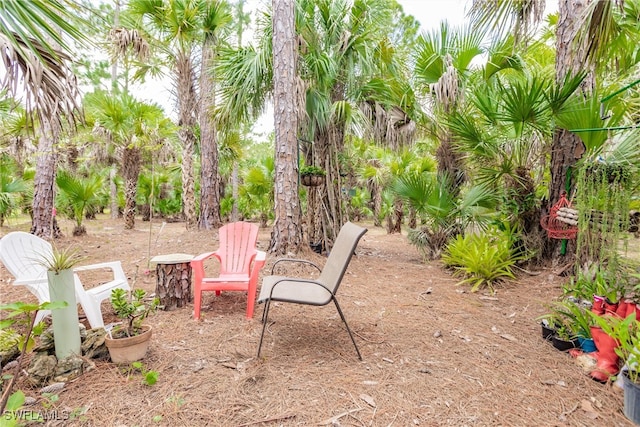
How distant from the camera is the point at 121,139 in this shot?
8.07 metres

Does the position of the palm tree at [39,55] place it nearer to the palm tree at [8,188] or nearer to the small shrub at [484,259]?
the small shrub at [484,259]

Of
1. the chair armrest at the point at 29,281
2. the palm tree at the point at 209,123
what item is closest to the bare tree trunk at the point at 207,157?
the palm tree at the point at 209,123

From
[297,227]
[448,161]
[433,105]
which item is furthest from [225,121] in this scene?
[448,161]

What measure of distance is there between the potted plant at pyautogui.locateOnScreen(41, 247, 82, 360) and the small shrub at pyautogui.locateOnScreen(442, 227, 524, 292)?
406cm

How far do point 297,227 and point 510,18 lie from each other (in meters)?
3.67

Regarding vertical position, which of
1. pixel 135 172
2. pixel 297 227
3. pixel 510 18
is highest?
pixel 510 18

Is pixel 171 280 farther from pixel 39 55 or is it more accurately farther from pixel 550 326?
pixel 550 326

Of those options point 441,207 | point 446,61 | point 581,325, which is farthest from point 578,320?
point 446,61

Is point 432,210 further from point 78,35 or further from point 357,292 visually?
point 78,35

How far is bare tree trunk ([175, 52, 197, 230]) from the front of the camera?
759cm

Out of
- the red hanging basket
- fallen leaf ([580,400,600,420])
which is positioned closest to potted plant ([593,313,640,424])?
fallen leaf ([580,400,600,420])

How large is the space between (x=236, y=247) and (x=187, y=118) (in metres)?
5.24

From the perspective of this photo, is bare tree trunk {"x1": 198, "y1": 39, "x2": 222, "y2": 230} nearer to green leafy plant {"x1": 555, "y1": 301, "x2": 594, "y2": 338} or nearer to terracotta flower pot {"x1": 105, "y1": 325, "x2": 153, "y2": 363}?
terracotta flower pot {"x1": 105, "y1": 325, "x2": 153, "y2": 363}

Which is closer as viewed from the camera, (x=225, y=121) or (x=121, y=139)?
(x=225, y=121)
